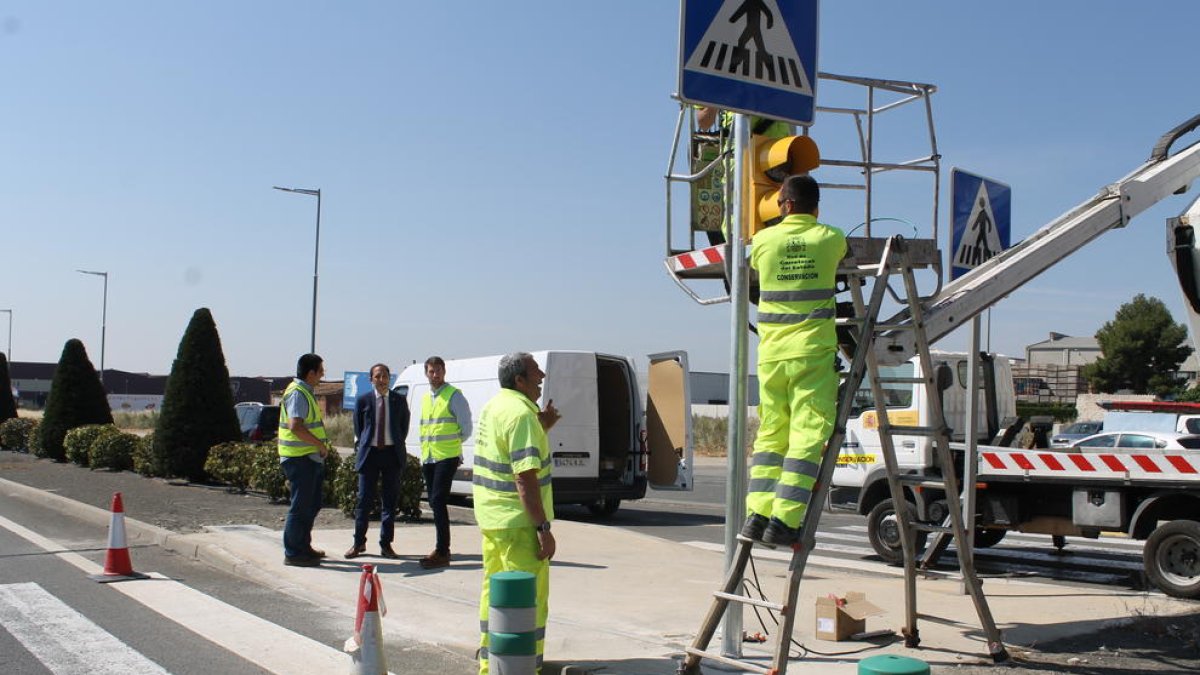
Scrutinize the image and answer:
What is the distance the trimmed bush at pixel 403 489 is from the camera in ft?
40.1

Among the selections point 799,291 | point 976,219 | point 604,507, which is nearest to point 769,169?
point 799,291

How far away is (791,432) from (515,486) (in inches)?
57.1

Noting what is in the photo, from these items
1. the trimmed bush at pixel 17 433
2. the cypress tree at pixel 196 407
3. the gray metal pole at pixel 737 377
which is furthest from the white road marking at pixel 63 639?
the trimmed bush at pixel 17 433

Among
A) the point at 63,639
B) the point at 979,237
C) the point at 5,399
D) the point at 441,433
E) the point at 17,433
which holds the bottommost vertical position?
the point at 63,639

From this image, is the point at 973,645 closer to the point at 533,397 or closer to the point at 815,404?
the point at 815,404

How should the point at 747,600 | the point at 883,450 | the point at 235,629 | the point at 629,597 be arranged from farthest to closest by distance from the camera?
the point at 629,597, the point at 235,629, the point at 883,450, the point at 747,600

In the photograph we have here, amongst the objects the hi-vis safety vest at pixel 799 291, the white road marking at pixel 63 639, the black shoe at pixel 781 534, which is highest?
the hi-vis safety vest at pixel 799 291

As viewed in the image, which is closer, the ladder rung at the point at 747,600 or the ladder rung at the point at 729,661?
the ladder rung at the point at 747,600

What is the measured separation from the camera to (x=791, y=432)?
4754 mm

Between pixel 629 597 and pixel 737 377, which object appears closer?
pixel 737 377

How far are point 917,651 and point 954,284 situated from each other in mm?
2264

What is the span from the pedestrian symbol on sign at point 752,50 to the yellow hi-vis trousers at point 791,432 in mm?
1716

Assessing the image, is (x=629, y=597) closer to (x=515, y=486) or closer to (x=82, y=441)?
(x=515, y=486)

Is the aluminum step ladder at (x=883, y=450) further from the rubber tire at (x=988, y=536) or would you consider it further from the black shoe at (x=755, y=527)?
the rubber tire at (x=988, y=536)
